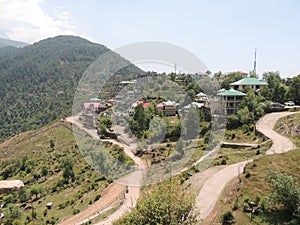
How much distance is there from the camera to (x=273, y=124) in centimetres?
2223

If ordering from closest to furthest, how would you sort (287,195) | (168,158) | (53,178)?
(287,195), (168,158), (53,178)

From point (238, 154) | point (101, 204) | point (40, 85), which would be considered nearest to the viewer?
point (101, 204)

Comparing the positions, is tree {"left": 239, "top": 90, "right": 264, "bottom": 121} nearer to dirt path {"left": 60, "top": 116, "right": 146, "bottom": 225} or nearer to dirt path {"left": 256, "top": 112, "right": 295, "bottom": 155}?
dirt path {"left": 256, "top": 112, "right": 295, "bottom": 155}

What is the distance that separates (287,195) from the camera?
9125mm

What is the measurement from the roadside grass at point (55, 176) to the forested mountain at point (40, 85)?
14348 mm

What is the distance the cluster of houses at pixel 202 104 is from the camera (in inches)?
855

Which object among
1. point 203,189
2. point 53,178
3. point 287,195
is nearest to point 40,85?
point 53,178

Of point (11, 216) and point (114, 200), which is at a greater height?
point (114, 200)

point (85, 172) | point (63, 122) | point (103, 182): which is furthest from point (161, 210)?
point (63, 122)

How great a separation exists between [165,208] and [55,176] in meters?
21.1

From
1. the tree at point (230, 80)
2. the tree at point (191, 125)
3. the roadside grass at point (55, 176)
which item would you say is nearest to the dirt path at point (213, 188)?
the tree at point (191, 125)

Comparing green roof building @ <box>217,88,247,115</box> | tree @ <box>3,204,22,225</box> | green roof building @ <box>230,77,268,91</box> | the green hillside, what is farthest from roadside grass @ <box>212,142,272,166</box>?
green roof building @ <box>230,77,268,91</box>

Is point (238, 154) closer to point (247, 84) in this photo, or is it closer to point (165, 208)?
point (165, 208)

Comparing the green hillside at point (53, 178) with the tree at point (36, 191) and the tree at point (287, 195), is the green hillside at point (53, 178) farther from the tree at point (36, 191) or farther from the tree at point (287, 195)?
the tree at point (287, 195)
